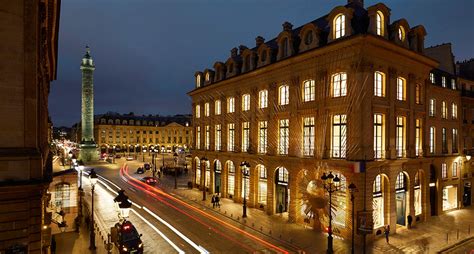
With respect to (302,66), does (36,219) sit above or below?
below

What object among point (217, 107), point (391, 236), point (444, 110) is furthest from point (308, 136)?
point (444, 110)

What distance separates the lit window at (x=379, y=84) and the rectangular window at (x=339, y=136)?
3.34 meters

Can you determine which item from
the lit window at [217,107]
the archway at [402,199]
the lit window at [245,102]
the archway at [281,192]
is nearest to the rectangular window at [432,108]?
the archway at [402,199]

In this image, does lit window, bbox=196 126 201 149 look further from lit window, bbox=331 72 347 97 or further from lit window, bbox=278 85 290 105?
lit window, bbox=331 72 347 97

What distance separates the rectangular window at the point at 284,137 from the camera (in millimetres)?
25680

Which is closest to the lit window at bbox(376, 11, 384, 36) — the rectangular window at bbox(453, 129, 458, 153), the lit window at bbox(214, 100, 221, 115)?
the rectangular window at bbox(453, 129, 458, 153)

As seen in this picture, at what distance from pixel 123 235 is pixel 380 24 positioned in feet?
76.4

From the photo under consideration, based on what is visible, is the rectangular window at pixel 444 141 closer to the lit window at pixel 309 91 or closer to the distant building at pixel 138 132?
the lit window at pixel 309 91

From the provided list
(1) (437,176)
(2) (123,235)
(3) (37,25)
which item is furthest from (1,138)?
(1) (437,176)

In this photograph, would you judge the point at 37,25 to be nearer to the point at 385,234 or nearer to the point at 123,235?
the point at 123,235

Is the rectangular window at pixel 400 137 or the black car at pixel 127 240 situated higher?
the rectangular window at pixel 400 137

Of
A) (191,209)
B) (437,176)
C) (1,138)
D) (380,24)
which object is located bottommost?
(191,209)

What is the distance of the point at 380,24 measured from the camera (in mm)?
21094

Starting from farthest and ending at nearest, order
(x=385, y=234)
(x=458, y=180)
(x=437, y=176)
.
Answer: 1. (x=458, y=180)
2. (x=437, y=176)
3. (x=385, y=234)
